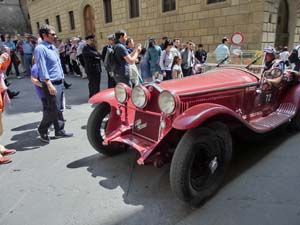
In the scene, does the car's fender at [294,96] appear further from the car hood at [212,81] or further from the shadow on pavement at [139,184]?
the shadow on pavement at [139,184]

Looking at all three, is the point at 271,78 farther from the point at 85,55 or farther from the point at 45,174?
the point at 85,55

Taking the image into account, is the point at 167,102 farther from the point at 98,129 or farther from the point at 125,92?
the point at 98,129

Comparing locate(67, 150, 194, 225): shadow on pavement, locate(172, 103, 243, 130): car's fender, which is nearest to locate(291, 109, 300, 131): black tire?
locate(172, 103, 243, 130): car's fender

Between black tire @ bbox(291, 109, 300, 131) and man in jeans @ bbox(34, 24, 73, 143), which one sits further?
black tire @ bbox(291, 109, 300, 131)

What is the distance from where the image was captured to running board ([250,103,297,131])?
318cm

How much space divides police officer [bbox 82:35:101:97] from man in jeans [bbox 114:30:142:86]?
1428mm

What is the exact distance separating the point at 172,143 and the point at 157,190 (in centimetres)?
52

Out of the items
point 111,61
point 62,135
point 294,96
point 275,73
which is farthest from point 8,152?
point 294,96

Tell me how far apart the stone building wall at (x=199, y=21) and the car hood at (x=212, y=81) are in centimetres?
673

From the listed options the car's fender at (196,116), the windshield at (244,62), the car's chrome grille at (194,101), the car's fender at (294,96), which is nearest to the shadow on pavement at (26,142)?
the car's chrome grille at (194,101)

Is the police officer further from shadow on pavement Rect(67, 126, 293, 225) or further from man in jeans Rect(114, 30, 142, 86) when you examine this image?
shadow on pavement Rect(67, 126, 293, 225)

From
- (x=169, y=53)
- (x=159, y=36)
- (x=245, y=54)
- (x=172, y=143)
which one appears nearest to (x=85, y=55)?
(x=169, y=53)

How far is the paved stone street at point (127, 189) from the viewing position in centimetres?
221

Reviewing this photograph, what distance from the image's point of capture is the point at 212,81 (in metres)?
3.03
